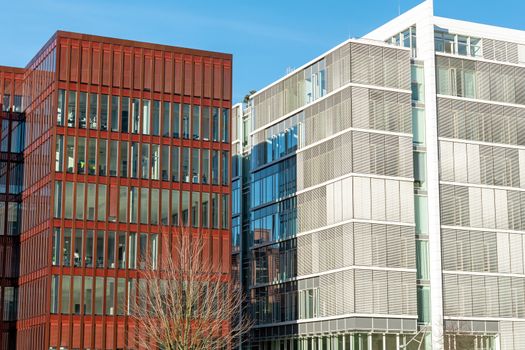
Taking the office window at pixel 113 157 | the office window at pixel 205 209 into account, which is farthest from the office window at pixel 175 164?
the office window at pixel 113 157

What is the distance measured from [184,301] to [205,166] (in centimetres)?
1370

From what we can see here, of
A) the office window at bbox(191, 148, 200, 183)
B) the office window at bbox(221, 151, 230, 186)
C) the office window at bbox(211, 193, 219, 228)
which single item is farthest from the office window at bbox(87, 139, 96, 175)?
the office window at bbox(221, 151, 230, 186)

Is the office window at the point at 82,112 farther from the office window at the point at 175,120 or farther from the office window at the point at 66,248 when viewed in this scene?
the office window at the point at 66,248

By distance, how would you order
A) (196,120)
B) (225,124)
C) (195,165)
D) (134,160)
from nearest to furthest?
(134,160)
(195,165)
(196,120)
(225,124)

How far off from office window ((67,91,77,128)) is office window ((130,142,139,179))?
17.2ft

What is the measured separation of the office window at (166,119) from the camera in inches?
3221

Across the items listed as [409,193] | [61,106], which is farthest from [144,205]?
[409,193]

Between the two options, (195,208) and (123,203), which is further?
(195,208)

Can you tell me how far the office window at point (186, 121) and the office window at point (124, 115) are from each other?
4.92 m

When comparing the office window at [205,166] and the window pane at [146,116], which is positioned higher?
the window pane at [146,116]

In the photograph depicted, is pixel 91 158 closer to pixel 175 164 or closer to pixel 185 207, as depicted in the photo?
pixel 175 164

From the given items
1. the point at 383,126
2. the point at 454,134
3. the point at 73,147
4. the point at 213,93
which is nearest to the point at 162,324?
the point at 73,147

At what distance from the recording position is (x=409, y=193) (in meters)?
86.1

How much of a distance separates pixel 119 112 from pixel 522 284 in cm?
3922
